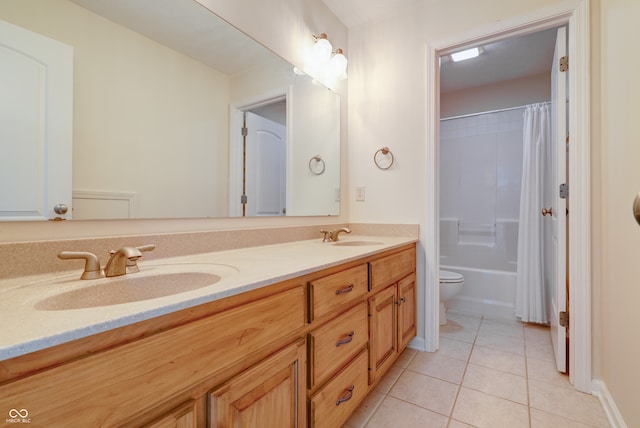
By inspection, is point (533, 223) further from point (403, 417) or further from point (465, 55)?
point (403, 417)

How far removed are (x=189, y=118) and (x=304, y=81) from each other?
0.86 metres

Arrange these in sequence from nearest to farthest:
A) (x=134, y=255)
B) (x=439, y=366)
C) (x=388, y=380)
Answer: (x=134, y=255)
(x=388, y=380)
(x=439, y=366)

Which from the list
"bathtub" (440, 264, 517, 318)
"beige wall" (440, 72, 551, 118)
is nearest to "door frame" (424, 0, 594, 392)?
"bathtub" (440, 264, 517, 318)

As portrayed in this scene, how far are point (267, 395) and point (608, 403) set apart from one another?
5.15ft

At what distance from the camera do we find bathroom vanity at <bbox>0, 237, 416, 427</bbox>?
0.44 m

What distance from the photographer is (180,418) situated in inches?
22.7

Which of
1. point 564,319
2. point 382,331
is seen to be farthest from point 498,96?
point 382,331

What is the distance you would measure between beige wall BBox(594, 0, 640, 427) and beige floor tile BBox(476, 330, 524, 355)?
531 mm

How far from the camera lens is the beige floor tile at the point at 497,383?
143 centimetres

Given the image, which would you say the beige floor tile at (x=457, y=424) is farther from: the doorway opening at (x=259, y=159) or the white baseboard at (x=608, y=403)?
the doorway opening at (x=259, y=159)

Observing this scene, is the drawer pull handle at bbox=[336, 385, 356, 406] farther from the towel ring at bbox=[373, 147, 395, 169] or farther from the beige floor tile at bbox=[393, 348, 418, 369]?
the towel ring at bbox=[373, 147, 395, 169]

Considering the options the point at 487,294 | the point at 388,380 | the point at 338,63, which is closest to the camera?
the point at 388,380

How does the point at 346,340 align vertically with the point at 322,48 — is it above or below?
below

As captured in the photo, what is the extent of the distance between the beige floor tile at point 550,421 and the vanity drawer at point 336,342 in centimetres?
80
